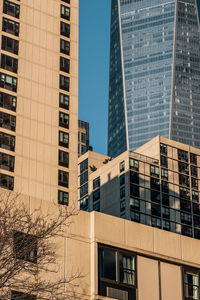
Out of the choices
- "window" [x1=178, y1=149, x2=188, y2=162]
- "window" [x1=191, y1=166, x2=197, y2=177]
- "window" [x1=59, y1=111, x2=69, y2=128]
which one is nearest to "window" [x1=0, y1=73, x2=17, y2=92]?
"window" [x1=59, y1=111, x2=69, y2=128]

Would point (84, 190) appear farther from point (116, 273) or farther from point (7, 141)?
point (116, 273)

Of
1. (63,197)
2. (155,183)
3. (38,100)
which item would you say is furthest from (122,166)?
(38,100)

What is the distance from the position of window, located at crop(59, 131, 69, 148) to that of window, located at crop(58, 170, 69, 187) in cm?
453

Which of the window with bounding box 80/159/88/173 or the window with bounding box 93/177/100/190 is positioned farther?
the window with bounding box 80/159/88/173

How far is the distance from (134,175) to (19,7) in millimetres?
72459

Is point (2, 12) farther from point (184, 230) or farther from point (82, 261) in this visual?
point (184, 230)

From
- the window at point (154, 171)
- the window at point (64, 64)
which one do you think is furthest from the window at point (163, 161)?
the window at point (64, 64)

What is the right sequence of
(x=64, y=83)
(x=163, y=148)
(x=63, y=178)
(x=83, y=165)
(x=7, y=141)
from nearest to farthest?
(x=7, y=141) < (x=63, y=178) < (x=64, y=83) < (x=163, y=148) < (x=83, y=165)

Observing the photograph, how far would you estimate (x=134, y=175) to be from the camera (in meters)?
169

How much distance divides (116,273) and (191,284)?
6.84 meters

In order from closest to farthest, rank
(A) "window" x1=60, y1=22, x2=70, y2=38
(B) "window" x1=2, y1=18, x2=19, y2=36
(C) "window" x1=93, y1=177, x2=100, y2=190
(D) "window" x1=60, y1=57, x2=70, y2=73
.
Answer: (B) "window" x1=2, y1=18, x2=19, y2=36 < (D) "window" x1=60, y1=57, x2=70, y2=73 < (A) "window" x1=60, y1=22, x2=70, y2=38 < (C) "window" x1=93, y1=177, x2=100, y2=190

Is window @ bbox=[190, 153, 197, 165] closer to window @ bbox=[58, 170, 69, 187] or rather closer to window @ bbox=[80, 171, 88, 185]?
window @ bbox=[80, 171, 88, 185]

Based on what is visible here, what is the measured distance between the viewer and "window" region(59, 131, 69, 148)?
328 feet

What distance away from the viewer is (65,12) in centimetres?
10994
